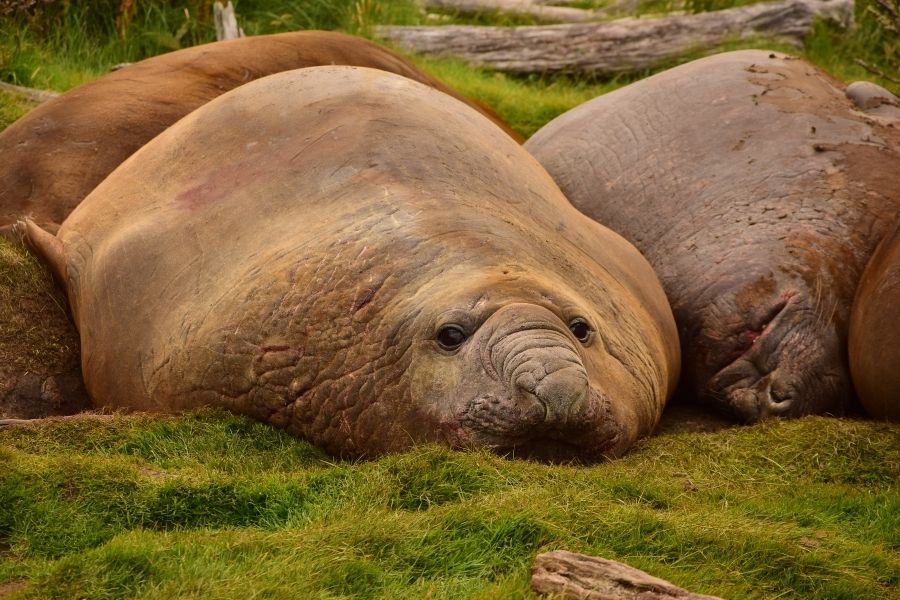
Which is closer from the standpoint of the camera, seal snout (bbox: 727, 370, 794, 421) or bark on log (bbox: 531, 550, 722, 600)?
bark on log (bbox: 531, 550, 722, 600)

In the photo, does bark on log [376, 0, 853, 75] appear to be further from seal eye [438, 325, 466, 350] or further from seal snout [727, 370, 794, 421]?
seal eye [438, 325, 466, 350]

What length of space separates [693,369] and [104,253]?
106 inches

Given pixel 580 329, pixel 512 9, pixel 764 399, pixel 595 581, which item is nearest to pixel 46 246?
pixel 580 329

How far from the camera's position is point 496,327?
464 centimetres

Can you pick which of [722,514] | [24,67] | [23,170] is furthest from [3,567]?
[24,67]

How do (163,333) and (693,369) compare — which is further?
(693,369)

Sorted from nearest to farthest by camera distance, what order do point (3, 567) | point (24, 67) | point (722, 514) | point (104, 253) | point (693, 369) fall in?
1. point (3, 567)
2. point (722, 514)
3. point (104, 253)
4. point (693, 369)
5. point (24, 67)

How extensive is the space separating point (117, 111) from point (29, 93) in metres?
2.28

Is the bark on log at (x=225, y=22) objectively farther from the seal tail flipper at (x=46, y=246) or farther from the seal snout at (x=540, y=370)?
the seal snout at (x=540, y=370)

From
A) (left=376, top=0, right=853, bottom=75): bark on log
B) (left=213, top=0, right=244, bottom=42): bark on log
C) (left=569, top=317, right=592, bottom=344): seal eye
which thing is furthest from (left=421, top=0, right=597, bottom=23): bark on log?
(left=569, top=317, right=592, bottom=344): seal eye

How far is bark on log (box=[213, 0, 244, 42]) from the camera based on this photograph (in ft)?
34.2

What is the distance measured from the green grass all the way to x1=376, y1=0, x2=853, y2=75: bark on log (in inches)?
288

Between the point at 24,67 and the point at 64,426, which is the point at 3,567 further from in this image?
the point at 24,67

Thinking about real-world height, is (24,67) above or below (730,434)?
above
